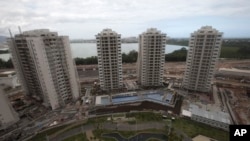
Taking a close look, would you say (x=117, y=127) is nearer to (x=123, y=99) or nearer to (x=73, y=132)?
(x=73, y=132)

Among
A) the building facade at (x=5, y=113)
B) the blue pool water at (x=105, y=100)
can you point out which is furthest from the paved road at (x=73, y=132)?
the building facade at (x=5, y=113)

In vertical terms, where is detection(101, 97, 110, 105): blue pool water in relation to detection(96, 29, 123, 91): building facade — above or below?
below

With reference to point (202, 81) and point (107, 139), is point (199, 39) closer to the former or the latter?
point (202, 81)

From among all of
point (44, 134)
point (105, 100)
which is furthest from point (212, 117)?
point (44, 134)

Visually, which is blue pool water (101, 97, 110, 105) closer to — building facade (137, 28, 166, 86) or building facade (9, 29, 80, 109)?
building facade (9, 29, 80, 109)

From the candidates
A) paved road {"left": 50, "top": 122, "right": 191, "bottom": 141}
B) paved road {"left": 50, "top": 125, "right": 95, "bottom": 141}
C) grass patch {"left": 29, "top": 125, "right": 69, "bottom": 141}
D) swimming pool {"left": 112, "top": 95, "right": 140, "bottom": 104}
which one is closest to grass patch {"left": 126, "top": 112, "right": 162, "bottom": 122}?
paved road {"left": 50, "top": 122, "right": 191, "bottom": 141}

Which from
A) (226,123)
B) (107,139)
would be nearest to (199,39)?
(226,123)
